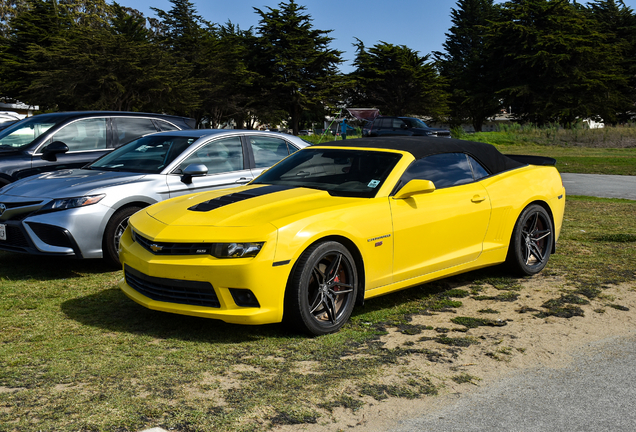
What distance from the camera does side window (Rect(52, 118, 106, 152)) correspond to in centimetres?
891

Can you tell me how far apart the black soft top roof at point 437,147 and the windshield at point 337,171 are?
18cm

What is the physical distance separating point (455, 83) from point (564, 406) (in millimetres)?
73407

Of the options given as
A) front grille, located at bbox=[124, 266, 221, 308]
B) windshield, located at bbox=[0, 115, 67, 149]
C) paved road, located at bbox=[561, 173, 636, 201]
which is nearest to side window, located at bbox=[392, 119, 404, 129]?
paved road, located at bbox=[561, 173, 636, 201]

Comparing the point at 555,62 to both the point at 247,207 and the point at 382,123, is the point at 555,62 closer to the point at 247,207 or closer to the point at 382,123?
the point at 382,123

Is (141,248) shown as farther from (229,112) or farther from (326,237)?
(229,112)

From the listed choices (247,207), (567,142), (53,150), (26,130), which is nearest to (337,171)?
(247,207)

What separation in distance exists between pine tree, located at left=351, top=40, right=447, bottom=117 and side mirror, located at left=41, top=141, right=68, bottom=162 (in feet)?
192

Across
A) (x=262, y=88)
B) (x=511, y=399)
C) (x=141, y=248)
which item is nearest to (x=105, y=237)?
→ (x=141, y=248)

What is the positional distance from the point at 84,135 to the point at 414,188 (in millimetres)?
5855

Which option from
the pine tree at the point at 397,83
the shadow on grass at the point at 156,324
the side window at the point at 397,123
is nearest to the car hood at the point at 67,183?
the shadow on grass at the point at 156,324

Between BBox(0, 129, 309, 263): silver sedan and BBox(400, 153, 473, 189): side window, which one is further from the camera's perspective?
BBox(0, 129, 309, 263): silver sedan

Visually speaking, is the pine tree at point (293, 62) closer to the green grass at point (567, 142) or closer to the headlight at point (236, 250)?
the green grass at point (567, 142)

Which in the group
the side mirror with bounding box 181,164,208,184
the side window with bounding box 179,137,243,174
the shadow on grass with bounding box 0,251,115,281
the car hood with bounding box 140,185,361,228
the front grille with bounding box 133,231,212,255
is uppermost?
the side window with bounding box 179,137,243,174

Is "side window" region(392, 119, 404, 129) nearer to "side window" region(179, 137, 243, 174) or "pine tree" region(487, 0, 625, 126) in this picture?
"side window" region(179, 137, 243, 174)
